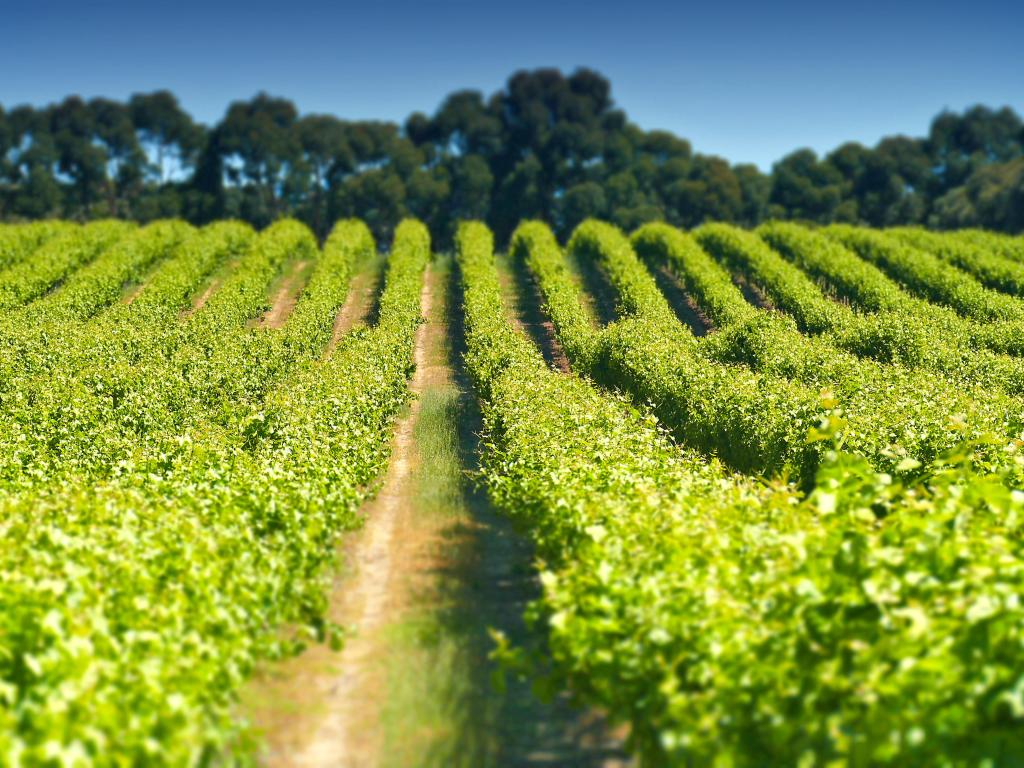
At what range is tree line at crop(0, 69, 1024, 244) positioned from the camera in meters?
89.3

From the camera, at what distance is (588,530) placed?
31.1ft

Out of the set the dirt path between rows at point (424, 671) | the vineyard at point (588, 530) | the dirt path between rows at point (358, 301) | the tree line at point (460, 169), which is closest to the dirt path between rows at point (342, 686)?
the dirt path between rows at point (424, 671)

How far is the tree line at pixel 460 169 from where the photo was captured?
89.3 metres

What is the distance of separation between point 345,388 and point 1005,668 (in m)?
16.7

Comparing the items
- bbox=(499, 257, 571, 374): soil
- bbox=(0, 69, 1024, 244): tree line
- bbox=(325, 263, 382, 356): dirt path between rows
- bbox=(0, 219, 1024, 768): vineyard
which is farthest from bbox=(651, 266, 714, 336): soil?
bbox=(0, 69, 1024, 244): tree line

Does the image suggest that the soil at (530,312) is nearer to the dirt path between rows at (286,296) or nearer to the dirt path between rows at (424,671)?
the dirt path between rows at (286,296)

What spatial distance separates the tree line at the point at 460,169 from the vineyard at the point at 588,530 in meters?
58.0

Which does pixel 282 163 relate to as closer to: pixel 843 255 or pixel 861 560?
pixel 843 255

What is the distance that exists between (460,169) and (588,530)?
8489 cm

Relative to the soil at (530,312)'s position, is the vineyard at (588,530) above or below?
below

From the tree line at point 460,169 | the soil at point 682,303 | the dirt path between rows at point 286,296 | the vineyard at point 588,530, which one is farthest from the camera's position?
the tree line at point 460,169

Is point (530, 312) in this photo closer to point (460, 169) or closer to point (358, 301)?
point (358, 301)

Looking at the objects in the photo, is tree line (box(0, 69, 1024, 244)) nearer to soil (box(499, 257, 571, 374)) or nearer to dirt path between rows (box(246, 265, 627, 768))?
soil (box(499, 257, 571, 374))

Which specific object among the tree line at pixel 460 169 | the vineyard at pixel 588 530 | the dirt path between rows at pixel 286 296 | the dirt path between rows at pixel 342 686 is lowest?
the dirt path between rows at pixel 342 686
